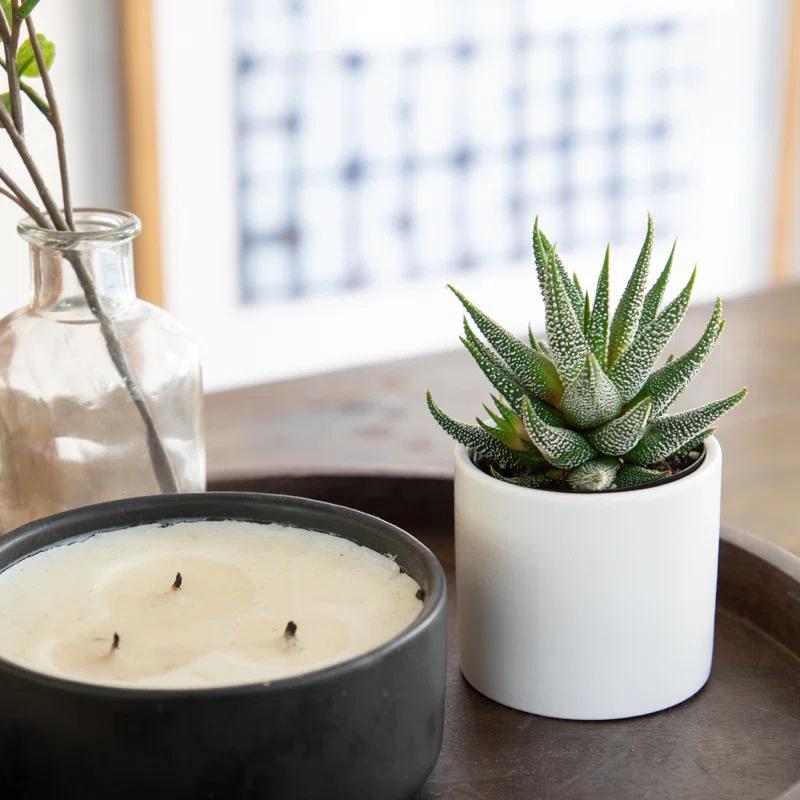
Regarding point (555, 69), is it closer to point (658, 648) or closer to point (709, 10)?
point (709, 10)

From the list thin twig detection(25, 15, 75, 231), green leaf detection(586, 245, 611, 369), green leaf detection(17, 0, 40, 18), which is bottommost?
green leaf detection(586, 245, 611, 369)

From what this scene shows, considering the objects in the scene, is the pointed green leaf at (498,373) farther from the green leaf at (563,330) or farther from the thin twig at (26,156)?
the thin twig at (26,156)

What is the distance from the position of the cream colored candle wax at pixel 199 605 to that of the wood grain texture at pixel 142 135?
141 centimetres

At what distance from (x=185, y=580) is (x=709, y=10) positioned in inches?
97.2

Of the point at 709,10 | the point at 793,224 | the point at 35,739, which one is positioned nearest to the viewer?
the point at 35,739

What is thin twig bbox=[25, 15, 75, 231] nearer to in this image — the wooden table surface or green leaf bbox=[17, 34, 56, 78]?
green leaf bbox=[17, 34, 56, 78]

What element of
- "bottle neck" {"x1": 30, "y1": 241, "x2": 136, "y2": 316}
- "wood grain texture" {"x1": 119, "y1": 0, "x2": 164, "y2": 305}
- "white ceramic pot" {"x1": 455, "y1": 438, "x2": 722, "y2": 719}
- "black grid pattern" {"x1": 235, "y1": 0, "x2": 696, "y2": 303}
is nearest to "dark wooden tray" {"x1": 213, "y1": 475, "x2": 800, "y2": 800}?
"white ceramic pot" {"x1": 455, "y1": 438, "x2": 722, "y2": 719}

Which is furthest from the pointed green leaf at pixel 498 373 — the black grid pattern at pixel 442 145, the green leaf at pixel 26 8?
the black grid pattern at pixel 442 145

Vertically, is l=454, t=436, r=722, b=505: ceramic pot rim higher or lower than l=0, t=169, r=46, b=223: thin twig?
lower

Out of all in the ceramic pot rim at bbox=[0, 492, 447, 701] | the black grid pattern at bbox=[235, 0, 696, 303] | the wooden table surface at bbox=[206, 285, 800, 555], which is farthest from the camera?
the black grid pattern at bbox=[235, 0, 696, 303]

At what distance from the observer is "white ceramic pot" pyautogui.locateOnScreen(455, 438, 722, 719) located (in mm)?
569

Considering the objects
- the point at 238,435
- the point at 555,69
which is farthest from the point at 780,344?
the point at 555,69

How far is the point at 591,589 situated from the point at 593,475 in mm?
50

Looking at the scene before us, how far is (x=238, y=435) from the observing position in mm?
1021
